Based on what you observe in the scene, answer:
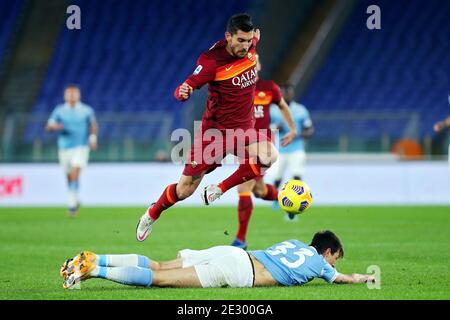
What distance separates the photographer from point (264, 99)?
12844 millimetres

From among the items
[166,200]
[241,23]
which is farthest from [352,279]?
[241,23]

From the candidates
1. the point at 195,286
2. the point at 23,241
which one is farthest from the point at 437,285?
the point at 23,241

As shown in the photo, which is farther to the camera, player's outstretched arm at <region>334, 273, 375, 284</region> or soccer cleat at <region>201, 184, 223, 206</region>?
soccer cleat at <region>201, 184, 223, 206</region>

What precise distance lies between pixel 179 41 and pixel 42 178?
7.39 metres

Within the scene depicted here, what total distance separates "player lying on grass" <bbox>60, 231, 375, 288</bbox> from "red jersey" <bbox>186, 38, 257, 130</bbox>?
7.23ft

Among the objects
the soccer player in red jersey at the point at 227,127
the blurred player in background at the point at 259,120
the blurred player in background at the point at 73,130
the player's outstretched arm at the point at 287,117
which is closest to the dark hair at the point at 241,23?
the soccer player in red jersey at the point at 227,127

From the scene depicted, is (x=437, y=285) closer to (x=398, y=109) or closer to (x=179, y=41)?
(x=398, y=109)

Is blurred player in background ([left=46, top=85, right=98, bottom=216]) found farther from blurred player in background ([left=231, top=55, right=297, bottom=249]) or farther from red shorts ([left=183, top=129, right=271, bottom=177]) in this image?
red shorts ([left=183, top=129, right=271, bottom=177])

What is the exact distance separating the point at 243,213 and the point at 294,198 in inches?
76.0

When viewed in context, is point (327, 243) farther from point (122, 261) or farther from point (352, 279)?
point (122, 261)

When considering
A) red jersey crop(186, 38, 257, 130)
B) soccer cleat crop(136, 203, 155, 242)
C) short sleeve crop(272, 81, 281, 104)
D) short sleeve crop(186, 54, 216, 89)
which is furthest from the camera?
short sleeve crop(272, 81, 281, 104)

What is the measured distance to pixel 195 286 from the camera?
28.1ft

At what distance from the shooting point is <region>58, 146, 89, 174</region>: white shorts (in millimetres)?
20384

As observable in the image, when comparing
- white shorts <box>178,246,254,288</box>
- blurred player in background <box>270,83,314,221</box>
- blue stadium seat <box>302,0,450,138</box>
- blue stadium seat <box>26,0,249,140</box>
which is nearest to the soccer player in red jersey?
white shorts <box>178,246,254,288</box>
